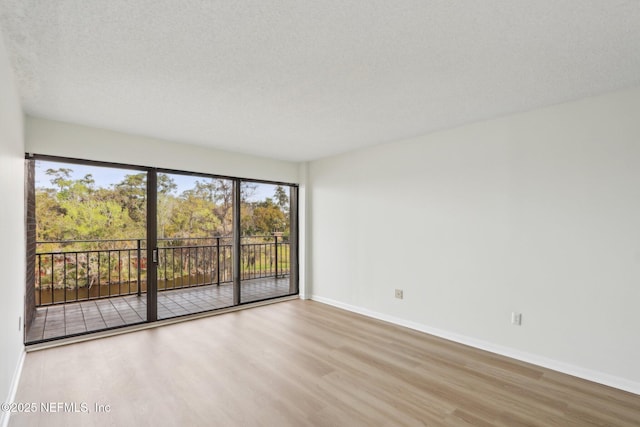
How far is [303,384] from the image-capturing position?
2564 mm

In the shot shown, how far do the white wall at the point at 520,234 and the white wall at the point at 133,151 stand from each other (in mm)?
1800

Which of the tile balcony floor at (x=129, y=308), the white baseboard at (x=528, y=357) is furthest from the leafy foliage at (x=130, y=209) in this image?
the white baseboard at (x=528, y=357)

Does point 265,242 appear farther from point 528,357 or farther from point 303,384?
point 528,357

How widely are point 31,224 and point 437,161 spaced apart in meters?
4.74

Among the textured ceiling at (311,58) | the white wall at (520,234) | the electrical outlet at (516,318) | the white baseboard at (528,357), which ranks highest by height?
the textured ceiling at (311,58)

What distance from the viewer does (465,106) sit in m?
2.99

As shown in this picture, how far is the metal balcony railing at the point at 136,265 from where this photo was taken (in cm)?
465

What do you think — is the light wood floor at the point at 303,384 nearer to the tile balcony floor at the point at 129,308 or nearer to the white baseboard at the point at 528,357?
the white baseboard at the point at 528,357

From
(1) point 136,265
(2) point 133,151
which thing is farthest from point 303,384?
(1) point 136,265

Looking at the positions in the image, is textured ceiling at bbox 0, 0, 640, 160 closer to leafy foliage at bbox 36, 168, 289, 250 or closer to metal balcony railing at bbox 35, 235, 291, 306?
leafy foliage at bbox 36, 168, 289, 250

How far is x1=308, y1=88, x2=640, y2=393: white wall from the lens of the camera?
2.62 metres

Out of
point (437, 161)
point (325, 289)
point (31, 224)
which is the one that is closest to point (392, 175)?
point (437, 161)

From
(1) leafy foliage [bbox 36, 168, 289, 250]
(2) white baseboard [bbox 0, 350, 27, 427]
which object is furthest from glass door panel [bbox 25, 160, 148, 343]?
→ (2) white baseboard [bbox 0, 350, 27, 427]

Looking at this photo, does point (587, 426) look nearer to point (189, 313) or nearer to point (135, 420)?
point (135, 420)
